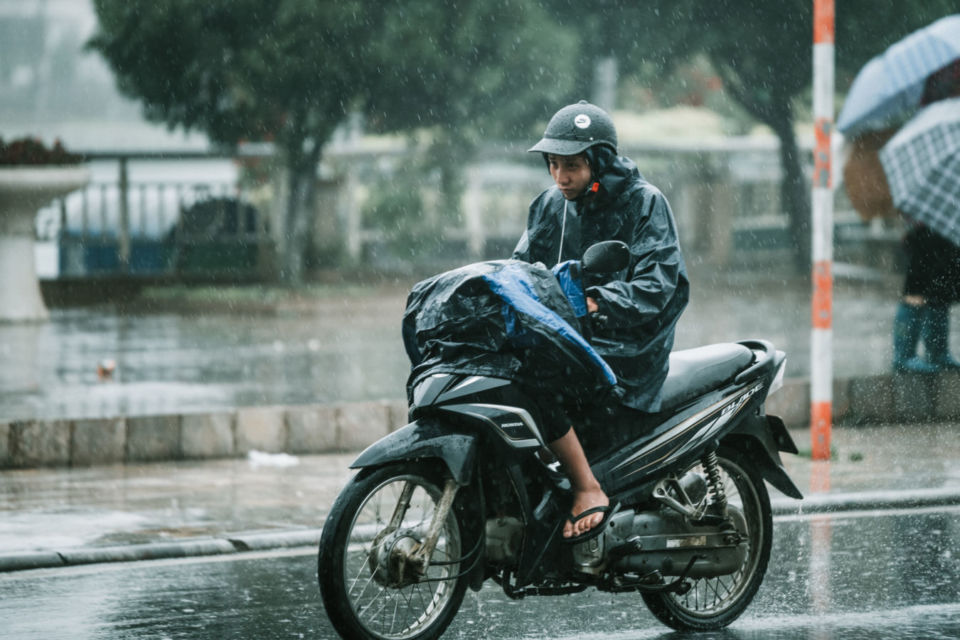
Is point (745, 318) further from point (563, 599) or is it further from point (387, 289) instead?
point (563, 599)

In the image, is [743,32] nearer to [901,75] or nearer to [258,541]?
[901,75]

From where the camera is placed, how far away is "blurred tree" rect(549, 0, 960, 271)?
2278cm

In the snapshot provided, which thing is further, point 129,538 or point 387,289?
point 387,289

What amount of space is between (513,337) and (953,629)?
2.02m

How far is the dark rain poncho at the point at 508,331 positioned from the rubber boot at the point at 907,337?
677cm

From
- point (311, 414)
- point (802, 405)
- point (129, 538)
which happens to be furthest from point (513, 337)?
point (802, 405)

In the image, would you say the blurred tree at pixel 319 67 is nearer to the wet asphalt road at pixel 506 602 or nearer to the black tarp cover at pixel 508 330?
the wet asphalt road at pixel 506 602

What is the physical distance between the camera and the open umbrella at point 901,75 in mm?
11609

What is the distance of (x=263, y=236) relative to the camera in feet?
78.2

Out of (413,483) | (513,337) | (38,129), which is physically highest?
(38,129)

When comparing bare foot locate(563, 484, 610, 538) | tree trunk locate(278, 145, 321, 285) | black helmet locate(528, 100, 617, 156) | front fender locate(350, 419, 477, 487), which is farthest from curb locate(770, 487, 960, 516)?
tree trunk locate(278, 145, 321, 285)

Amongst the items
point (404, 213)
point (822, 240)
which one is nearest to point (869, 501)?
point (822, 240)

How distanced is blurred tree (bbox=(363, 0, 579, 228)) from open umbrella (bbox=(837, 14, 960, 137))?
9.51m

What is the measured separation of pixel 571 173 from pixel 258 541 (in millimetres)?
2742
